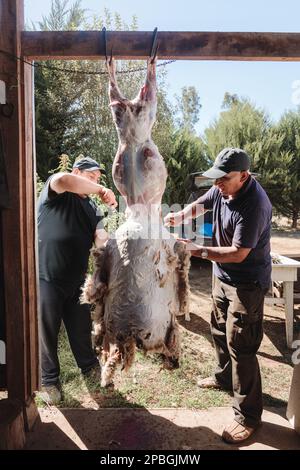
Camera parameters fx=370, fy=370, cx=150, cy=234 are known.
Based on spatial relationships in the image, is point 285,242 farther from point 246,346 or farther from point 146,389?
point 246,346

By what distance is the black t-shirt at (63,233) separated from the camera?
3473 mm

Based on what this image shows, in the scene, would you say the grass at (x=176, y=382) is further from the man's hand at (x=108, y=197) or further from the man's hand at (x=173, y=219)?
the man's hand at (x=108, y=197)

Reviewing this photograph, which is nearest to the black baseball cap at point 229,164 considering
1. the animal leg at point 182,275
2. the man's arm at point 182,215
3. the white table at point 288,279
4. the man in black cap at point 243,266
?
the man in black cap at point 243,266

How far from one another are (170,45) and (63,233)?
1866 millimetres

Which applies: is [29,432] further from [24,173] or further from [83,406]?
[24,173]

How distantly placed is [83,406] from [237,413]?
151cm

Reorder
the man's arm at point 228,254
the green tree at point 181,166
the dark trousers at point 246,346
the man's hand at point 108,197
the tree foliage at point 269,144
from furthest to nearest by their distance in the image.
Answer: the tree foliage at point 269,144, the green tree at point 181,166, the dark trousers at point 246,346, the man's arm at point 228,254, the man's hand at point 108,197

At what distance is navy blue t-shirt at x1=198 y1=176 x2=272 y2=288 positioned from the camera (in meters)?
2.86

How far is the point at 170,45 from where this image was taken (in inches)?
95.3

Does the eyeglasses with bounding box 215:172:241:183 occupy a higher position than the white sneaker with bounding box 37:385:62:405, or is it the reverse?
the eyeglasses with bounding box 215:172:241:183

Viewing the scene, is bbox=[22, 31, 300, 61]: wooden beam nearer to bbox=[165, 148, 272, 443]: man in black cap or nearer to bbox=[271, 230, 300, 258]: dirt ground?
bbox=[165, 148, 272, 443]: man in black cap

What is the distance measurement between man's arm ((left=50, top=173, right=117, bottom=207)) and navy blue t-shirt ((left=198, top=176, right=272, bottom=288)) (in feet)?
3.34

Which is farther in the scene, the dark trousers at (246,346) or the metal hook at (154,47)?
the dark trousers at (246,346)

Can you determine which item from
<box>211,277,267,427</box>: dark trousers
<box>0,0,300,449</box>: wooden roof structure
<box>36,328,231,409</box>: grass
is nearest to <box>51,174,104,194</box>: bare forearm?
<box>0,0,300,449</box>: wooden roof structure
